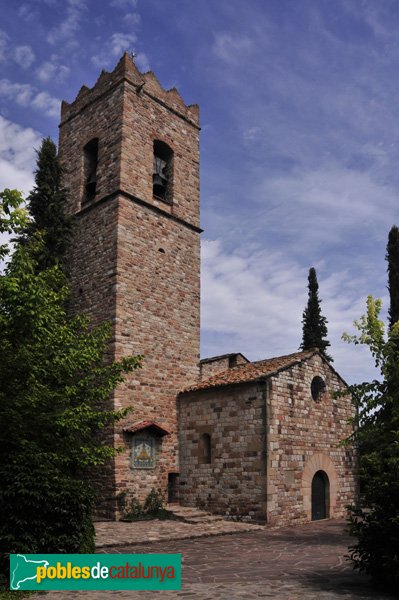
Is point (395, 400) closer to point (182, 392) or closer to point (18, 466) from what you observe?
point (18, 466)

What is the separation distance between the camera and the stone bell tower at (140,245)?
15.8 metres

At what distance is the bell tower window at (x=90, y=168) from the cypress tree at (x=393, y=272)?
42.1 ft

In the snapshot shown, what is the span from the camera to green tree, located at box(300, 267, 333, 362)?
27547 mm

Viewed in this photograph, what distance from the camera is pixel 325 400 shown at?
691 inches

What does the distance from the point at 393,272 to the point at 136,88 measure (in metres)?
12.9

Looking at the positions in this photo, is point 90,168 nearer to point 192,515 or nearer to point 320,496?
point 192,515

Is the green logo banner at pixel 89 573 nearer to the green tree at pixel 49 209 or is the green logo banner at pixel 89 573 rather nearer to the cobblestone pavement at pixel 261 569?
the cobblestone pavement at pixel 261 569

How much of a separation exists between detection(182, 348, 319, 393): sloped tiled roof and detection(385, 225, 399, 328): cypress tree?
663cm

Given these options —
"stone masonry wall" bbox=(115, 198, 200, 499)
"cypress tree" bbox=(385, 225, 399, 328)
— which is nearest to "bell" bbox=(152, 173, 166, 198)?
"stone masonry wall" bbox=(115, 198, 200, 499)

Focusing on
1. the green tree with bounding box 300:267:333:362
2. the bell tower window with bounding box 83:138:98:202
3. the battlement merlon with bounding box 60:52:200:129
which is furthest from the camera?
the green tree with bounding box 300:267:333:362

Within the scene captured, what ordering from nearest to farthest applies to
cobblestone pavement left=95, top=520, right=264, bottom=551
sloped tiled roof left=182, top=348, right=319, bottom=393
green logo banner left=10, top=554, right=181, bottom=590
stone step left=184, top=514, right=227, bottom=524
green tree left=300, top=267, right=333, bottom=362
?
green logo banner left=10, top=554, right=181, bottom=590 < cobblestone pavement left=95, top=520, right=264, bottom=551 < stone step left=184, top=514, right=227, bottom=524 < sloped tiled roof left=182, top=348, right=319, bottom=393 < green tree left=300, top=267, right=333, bottom=362

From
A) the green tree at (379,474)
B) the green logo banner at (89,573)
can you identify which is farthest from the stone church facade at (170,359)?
the green logo banner at (89,573)

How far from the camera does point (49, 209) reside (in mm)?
17125

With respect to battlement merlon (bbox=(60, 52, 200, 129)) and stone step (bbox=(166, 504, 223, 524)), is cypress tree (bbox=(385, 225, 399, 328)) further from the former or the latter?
stone step (bbox=(166, 504, 223, 524))
